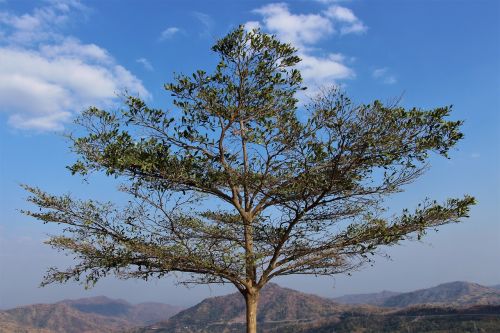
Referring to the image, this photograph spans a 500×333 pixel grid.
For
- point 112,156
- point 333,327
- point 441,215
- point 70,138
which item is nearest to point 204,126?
point 112,156

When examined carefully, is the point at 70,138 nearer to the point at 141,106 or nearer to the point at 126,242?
the point at 141,106

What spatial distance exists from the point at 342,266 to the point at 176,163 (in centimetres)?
565

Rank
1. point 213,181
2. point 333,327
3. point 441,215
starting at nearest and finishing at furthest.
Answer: point 441,215 < point 213,181 < point 333,327

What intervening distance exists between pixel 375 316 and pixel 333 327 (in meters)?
15.5

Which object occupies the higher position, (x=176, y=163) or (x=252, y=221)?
(x=176, y=163)

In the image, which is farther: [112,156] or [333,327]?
[333,327]

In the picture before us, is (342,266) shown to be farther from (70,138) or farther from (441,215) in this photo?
(70,138)

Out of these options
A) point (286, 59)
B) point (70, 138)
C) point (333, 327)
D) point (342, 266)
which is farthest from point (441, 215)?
point (333, 327)

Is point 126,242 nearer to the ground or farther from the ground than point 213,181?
nearer to the ground

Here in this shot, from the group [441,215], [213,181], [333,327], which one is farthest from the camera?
[333,327]

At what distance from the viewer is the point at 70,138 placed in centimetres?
1224

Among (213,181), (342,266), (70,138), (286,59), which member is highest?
(286,59)

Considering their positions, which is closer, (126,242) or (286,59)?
(126,242)

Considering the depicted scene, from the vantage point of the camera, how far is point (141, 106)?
41.3 ft
